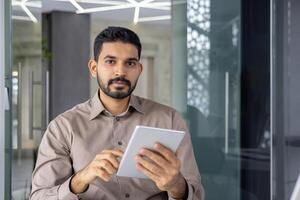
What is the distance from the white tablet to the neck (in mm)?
356

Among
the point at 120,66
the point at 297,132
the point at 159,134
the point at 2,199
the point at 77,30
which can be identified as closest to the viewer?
the point at 159,134

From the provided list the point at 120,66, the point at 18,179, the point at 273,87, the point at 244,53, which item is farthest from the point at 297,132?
the point at 120,66

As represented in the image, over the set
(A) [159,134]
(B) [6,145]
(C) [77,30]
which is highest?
(C) [77,30]

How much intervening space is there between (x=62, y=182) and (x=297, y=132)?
2.41m

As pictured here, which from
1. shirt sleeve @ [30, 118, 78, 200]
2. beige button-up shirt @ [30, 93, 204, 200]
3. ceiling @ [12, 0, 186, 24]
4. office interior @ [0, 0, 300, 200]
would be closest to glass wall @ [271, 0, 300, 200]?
office interior @ [0, 0, 300, 200]

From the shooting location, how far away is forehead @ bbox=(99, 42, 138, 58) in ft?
5.68

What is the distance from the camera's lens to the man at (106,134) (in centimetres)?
171

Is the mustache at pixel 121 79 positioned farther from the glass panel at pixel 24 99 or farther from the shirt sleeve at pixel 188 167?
the glass panel at pixel 24 99

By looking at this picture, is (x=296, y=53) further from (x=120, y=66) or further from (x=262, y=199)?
(x=120, y=66)

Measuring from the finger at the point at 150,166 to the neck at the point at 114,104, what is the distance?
388 millimetres

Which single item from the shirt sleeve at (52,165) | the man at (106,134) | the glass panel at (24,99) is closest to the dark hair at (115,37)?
the man at (106,134)

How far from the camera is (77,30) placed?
7.88 metres

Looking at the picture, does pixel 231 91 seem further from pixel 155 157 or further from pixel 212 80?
pixel 155 157

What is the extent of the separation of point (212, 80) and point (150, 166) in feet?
8.16
